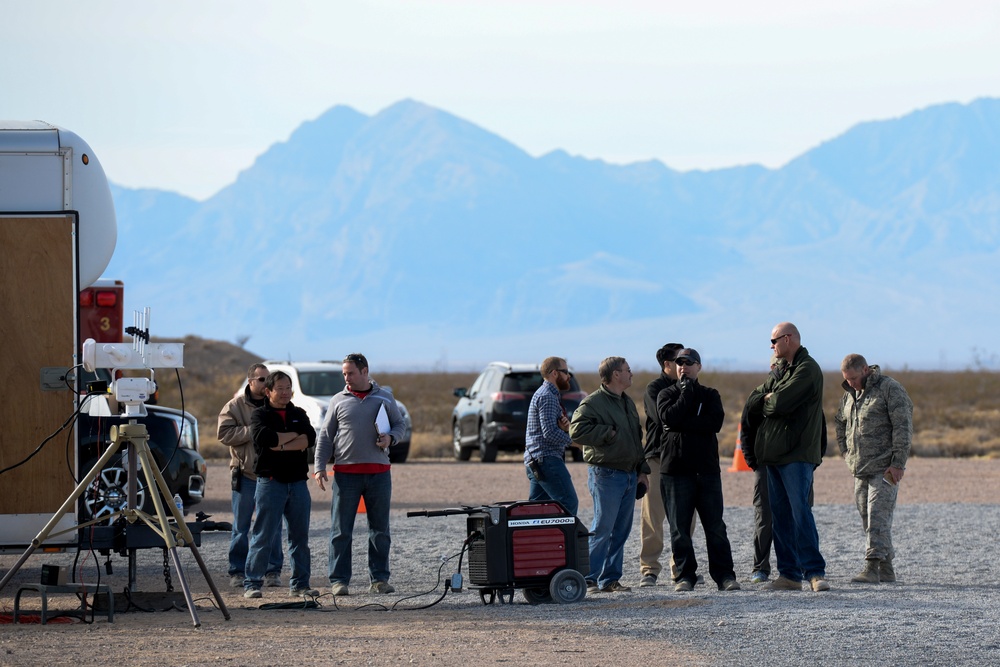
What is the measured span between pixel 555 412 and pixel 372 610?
2.06 m

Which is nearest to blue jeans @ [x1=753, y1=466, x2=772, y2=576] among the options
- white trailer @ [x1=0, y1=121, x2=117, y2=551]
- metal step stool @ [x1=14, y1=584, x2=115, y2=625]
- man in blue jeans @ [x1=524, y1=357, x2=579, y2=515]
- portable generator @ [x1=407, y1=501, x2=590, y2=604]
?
man in blue jeans @ [x1=524, y1=357, x2=579, y2=515]

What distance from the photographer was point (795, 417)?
36.4 ft

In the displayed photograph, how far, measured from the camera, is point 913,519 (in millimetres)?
16141

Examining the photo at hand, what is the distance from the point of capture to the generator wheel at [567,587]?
34.6 feet

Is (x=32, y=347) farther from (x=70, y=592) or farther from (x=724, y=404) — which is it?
(x=724, y=404)

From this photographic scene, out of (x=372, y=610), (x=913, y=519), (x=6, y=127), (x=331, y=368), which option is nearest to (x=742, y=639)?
(x=372, y=610)

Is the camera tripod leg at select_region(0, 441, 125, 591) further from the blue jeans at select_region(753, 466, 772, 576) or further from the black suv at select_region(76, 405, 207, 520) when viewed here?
the blue jeans at select_region(753, 466, 772, 576)

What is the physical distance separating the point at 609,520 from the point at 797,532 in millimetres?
1364

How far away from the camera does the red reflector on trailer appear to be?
13.3 m

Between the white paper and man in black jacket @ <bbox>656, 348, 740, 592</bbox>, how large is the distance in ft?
6.67

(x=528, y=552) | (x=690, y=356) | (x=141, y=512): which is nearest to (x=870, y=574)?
(x=690, y=356)

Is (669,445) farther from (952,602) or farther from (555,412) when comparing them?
(952,602)

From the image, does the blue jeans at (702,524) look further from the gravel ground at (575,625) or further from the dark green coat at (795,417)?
the dark green coat at (795,417)

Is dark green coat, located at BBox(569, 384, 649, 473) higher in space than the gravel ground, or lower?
higher
